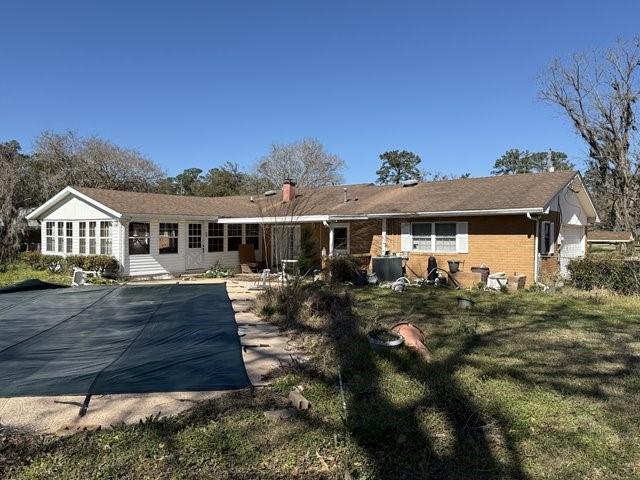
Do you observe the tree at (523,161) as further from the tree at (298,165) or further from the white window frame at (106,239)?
the white window frame at (106,239)

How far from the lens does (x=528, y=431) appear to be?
4086 mm

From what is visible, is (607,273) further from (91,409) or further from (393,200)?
(91,409)

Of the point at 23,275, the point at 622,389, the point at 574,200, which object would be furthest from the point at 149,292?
the point at 574,200

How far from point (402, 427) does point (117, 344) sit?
12.8ft

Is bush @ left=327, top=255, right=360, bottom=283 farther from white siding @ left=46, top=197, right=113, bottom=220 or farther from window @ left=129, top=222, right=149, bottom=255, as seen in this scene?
white siding @ left=46, top=197, right=113, bottom=220

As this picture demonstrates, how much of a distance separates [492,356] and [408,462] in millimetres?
3391

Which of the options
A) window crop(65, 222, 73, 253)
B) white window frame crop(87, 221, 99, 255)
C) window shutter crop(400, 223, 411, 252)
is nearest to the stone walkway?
window shutter crop(400, 223, 411, 252)

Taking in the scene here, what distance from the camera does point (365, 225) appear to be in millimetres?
17953

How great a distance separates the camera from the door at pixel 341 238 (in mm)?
18469

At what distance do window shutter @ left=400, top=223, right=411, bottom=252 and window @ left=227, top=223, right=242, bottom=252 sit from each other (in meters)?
7.62

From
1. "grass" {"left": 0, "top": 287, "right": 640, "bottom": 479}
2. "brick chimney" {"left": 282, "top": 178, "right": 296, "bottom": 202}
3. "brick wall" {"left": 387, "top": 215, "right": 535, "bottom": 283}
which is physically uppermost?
"brick chimney" {"left": 282, "top": 178, "right": 296, "bottom": 202}

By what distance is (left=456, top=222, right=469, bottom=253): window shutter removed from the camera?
15.3 meters

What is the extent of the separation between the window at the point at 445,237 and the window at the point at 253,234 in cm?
864

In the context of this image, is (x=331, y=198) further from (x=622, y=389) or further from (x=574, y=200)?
(x=622, y=389)
